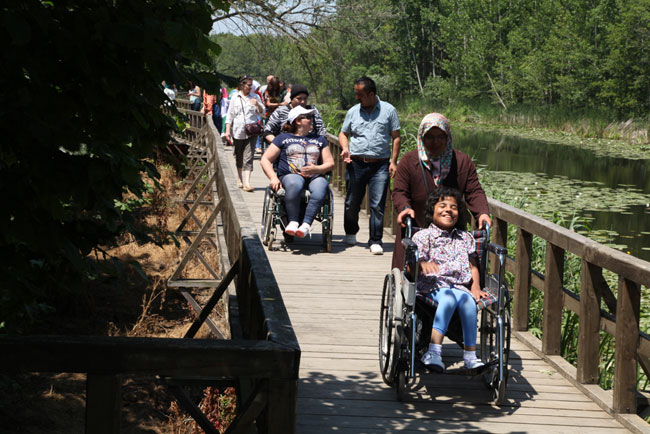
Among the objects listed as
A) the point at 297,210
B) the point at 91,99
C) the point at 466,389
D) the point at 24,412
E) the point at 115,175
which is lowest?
the point at 24,412

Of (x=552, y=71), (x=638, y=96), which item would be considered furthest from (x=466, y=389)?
(x=552, y=71)

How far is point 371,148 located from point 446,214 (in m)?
3.52

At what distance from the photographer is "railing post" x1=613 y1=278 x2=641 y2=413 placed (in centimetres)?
434

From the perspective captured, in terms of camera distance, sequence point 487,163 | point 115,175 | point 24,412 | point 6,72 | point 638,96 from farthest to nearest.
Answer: point 638,96, point 487,163, point 24,412, point 115,175, point 6,72

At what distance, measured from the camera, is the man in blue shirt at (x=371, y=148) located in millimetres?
8223

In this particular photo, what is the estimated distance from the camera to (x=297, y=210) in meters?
8.44

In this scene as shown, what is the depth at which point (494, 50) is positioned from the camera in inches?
2418

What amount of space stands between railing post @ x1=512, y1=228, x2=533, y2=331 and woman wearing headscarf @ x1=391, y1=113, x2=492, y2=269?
779mm

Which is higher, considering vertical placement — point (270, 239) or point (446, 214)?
point (446, 214)

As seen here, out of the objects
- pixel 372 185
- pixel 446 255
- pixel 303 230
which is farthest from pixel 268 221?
pixel 446 255

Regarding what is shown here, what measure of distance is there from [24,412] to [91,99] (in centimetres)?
580

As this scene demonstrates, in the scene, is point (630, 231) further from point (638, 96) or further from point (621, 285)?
point (638, 96)

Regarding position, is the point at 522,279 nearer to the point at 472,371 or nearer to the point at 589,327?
the point at 589,327

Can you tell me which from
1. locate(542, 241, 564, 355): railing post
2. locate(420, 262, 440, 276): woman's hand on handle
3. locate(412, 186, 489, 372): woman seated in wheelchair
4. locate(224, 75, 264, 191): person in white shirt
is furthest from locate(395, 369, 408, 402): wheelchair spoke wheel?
locate(224, 75, 264, 191): person in white shirt
